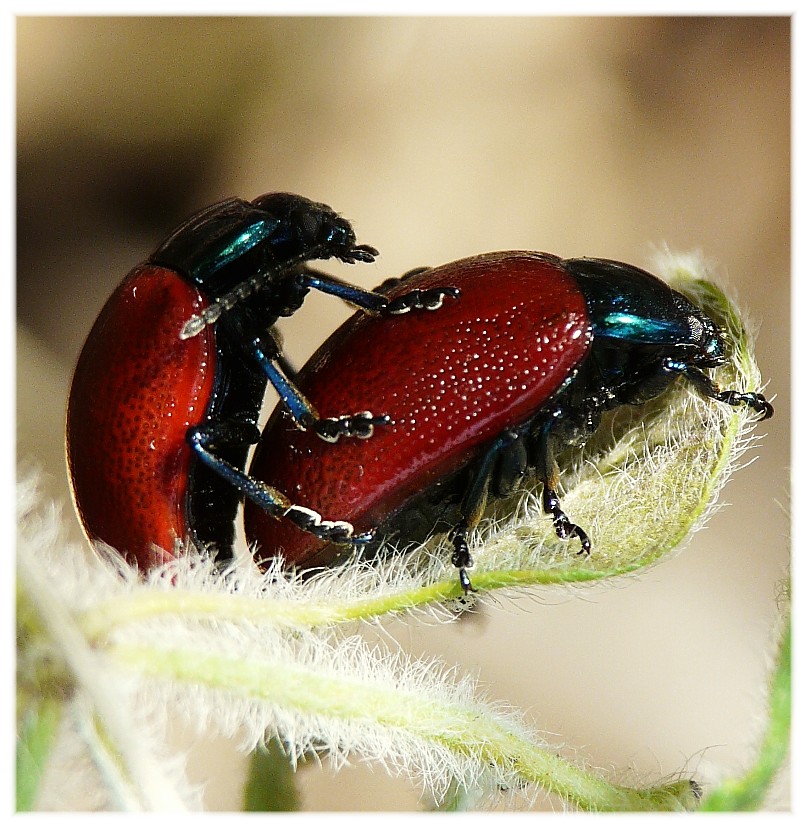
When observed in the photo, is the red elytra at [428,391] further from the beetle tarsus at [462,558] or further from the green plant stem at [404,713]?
the green plant stem at [404,713]

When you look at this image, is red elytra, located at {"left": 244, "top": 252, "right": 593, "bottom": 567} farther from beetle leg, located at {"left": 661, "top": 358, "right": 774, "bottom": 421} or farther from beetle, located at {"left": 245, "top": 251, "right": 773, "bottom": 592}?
beetle leg, located at {"left": 661, "top": 358, "right": 774, "bottom": 421}

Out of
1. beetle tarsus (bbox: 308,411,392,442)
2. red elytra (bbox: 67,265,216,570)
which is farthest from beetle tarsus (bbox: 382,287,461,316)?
red elytra (bbox: 67,265,216,570)

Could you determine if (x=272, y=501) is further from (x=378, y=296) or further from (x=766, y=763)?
(x=766, y=763)

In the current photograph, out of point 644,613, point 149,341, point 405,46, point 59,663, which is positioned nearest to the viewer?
point 59,663

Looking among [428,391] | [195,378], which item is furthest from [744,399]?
[195,378]

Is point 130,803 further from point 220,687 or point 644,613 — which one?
point 644,613

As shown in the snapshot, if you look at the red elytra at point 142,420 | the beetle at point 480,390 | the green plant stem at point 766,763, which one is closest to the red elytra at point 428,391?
the beetle at point 480,390
